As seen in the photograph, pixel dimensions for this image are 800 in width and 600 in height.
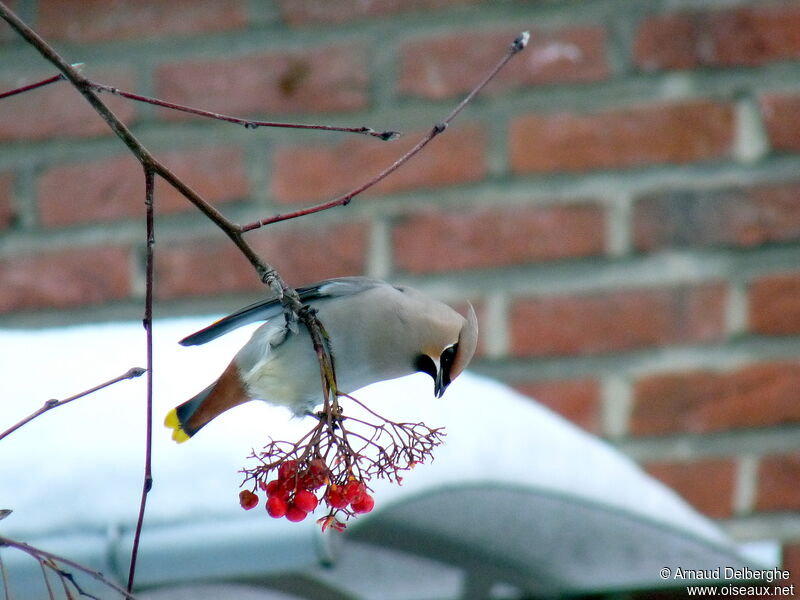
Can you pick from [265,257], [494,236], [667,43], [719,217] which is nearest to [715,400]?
[719,217]

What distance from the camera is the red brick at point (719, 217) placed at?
162 centimetres

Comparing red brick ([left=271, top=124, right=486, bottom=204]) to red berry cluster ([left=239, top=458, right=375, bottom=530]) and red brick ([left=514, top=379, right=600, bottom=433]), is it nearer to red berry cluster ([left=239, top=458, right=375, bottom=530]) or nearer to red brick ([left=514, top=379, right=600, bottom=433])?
red brick ([left=514, top=379, right=600, bottom=433])

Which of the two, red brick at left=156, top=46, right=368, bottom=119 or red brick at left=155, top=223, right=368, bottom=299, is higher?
red brick at left=156, top=46, right=368, bottom=119

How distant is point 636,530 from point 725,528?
1.92 feet

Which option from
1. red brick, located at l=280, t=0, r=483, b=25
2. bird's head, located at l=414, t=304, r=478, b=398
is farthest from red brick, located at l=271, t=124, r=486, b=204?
bird's head, located at l=414, t=304, r=478, b=398

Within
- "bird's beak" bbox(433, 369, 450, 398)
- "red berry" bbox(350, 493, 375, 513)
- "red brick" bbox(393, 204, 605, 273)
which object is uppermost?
"red brick" bbox(393, 204, 605, 273)

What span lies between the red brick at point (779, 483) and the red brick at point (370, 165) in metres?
0.63

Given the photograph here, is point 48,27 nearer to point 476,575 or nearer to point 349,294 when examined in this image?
point 349,294

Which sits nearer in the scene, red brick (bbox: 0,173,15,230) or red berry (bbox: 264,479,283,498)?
red berry (bbox: 264,479,283,498)

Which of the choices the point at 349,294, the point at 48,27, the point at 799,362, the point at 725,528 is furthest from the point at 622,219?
the point at 48,27

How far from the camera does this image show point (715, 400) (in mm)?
1652

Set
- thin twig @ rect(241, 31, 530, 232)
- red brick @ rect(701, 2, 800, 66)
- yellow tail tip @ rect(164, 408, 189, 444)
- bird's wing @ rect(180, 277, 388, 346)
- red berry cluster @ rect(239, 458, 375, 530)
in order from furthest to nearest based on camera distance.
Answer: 1. red brick @ rect(701, 2, 800, 66)
2. yellow tail tip @ rect(164, 408, 189, 444)
3. bird's wing @ rect(180, 277, 388, 346)
4. red berry cluster @ rect(239, 458, 375, 530)
5. thin twig @ rect(241, 31, 530, 232)

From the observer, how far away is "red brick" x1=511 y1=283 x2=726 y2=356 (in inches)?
64.2

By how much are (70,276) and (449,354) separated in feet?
2.64
